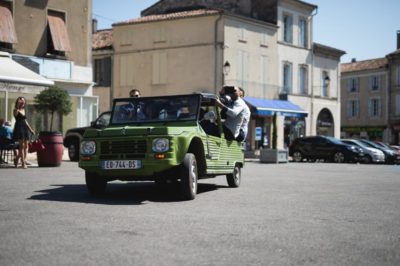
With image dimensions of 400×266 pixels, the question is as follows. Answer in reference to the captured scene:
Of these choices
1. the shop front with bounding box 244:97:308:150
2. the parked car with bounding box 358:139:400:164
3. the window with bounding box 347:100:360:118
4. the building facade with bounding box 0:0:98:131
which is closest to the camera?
the building facade with bounding box 0:0:98:131

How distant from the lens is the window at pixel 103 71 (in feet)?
131

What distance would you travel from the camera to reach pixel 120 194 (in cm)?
969

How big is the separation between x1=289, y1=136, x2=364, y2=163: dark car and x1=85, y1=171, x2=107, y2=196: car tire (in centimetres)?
2343

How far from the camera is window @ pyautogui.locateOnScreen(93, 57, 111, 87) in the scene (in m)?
40.0

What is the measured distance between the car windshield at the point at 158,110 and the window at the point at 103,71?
99.0ft

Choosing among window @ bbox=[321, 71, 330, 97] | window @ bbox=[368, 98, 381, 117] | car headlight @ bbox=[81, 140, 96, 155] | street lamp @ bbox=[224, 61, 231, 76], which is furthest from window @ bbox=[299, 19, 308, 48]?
car headlight @ bbox=[81, 140, 96, 155]

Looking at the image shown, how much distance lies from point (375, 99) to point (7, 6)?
1888 inches

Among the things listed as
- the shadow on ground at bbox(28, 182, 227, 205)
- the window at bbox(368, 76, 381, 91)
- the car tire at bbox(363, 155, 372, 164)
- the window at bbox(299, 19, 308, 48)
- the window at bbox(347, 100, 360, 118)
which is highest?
the window at bbox(299, 19, 308, 48)

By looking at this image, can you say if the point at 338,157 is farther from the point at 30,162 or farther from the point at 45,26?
the point at 30,162

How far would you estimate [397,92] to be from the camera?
6100 centimetres

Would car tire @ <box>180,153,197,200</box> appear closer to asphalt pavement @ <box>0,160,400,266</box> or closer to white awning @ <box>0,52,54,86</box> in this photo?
asphalt pavement @ <box>0,160,400,266</box>

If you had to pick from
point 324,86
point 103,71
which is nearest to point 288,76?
point 324,86

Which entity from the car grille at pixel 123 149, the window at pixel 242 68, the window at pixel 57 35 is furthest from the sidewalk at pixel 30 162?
the window at pixel 242 68

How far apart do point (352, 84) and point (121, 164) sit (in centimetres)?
6004
